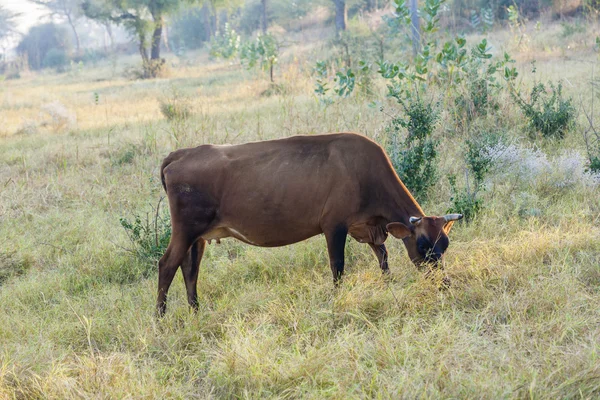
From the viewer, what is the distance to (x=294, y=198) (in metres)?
4.63

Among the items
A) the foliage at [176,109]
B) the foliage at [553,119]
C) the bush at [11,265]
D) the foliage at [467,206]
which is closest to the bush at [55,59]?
the foliage at [176,109]

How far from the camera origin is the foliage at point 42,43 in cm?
5091

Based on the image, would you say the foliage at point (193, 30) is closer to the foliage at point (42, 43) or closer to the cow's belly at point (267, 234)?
the foliage at point (42, 43)

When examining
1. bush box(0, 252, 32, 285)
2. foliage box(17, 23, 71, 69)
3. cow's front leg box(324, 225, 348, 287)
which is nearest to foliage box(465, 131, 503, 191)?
cow's front leg box(324, 225, 348, 287)

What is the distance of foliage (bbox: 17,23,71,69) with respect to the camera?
5091 cm

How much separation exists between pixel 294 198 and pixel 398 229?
818 mm

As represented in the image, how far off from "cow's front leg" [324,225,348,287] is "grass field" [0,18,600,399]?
0.15 m

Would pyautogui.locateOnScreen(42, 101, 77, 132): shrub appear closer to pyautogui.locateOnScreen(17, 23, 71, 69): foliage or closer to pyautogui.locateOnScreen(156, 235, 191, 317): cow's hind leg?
pyautogui.locateOnScreen(156, 235, 191, 317): cow's hind leg

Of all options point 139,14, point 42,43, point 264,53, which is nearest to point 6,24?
point 42,43

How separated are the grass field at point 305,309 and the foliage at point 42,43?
1883 inches

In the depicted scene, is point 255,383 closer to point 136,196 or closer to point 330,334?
point 330,334

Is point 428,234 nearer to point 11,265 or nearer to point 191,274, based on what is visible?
point 191,274

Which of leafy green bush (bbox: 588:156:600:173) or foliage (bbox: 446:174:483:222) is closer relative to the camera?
foliage (bbox: 446:174:483:222)

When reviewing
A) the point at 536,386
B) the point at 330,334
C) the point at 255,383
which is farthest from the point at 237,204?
the point at 536,386
